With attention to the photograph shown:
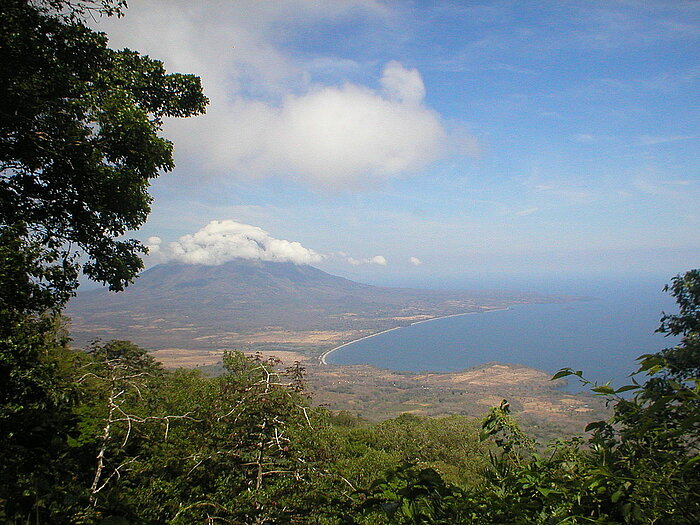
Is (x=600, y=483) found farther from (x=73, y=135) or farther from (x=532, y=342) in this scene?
(x=532, y=342)

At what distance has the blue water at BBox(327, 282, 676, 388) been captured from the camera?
3167 inches

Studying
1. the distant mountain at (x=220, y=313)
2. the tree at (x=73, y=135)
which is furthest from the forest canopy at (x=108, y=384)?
the distant mountain at (x=220, y=313)

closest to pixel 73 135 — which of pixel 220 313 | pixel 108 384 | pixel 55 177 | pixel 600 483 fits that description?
pixel 55 177

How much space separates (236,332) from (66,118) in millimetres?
120511

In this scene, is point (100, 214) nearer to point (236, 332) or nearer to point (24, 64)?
point (24, 64)

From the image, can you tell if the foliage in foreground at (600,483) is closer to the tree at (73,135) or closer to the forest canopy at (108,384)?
the forest canopy at (108,384)

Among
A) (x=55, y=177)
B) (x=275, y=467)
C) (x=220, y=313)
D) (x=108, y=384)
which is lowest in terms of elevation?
(x=220, y=313)

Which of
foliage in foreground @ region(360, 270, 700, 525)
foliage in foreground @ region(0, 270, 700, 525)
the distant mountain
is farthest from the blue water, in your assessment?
foliage in foreground @ region(360, 270, 700, 525)

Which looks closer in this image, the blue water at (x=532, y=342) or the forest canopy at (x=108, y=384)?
the forest canopy at (x=108, y=384)

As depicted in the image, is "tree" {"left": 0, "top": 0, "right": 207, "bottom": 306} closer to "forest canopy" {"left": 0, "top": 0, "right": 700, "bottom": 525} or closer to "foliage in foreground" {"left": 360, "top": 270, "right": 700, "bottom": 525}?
"forest canopy" {"left": 0, "top": 0, "right": 700, "bottom": 525}

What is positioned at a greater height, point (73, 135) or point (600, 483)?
point (73, 135)

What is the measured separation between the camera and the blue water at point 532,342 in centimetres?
8044

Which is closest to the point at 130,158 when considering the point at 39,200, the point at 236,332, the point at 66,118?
the point at 66,118

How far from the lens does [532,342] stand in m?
108
